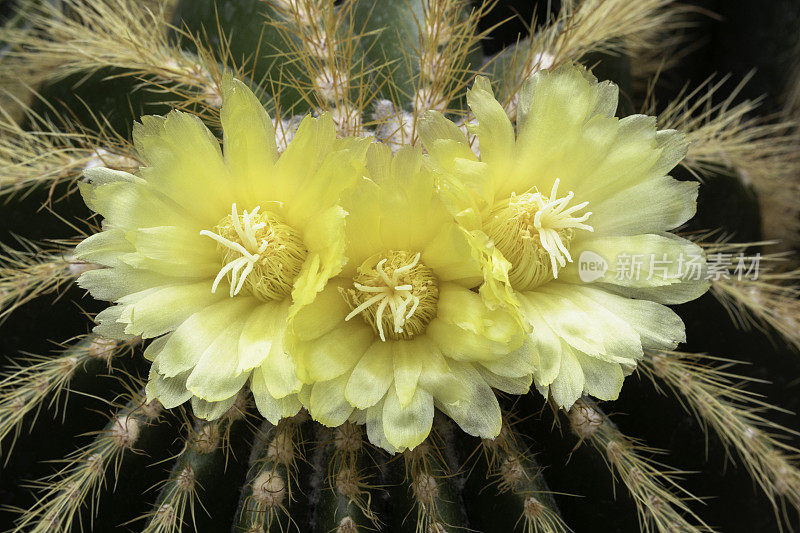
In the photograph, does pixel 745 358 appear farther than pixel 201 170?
Yes

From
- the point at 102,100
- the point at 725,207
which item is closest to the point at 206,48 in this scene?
the point at 102,100

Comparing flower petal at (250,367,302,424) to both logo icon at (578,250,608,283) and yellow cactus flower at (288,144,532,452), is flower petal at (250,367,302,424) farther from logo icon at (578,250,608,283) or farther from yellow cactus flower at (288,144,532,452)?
logo icon at (578,250,608,283)

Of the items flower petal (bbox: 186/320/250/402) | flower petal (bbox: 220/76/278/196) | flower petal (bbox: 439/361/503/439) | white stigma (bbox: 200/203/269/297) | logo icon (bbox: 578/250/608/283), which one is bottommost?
flower petal (bbox: 439/361/503/439)

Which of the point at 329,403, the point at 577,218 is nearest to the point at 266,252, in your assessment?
the point at 329,403

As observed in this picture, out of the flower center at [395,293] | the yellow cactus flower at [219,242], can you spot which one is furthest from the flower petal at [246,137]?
the flower center at [395,293]

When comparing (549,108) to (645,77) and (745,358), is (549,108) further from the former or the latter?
(645,77)

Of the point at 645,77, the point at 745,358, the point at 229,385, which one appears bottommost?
the point at 745,358

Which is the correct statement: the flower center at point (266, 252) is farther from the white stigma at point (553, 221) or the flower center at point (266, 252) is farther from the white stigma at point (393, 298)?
the white stigma at point (553, 221)

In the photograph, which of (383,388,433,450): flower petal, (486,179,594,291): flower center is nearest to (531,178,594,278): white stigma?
(486,179,594,291): flower center
